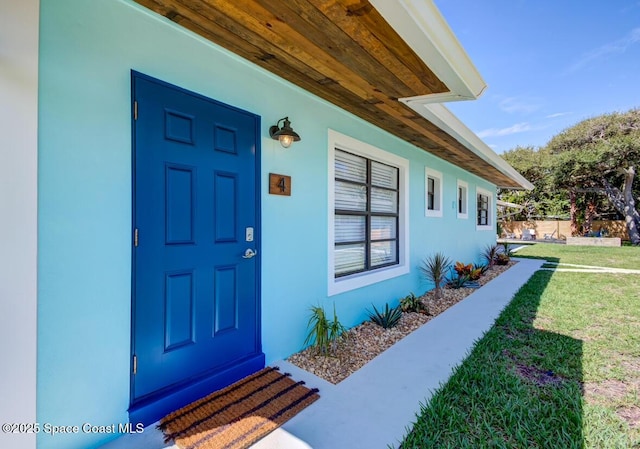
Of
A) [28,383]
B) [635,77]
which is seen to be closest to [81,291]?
[28,383]

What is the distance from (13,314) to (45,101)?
1.18 meters

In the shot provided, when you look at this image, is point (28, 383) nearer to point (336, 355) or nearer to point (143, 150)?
point (143, 150)

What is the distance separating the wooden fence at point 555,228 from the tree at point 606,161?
7.02ft

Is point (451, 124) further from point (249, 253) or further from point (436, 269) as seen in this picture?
point (249, 253)

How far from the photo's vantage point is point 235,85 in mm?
2744

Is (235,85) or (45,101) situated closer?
(45,101)

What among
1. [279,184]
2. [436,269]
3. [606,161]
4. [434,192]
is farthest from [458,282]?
[606,161]

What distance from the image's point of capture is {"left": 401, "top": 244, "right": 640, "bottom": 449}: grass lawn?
2.08m

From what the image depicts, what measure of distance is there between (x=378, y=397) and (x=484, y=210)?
10.4 m

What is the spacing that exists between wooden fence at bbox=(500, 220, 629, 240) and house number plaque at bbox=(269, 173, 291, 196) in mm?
26285

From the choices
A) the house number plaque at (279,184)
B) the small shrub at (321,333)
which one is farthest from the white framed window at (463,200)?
the house number plaque at (279,184)

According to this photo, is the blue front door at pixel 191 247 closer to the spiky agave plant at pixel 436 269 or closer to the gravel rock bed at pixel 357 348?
the gravel rock bed at pixel 357 348

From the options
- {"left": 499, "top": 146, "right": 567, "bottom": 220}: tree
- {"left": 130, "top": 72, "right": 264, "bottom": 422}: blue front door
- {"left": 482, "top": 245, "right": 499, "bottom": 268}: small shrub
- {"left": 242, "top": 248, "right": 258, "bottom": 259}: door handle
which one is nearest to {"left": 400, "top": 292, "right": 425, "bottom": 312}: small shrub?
{"left": 130, "top": 72, "right": 264, "bottom": 422}: blue front door

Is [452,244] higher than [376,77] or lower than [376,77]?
lower
